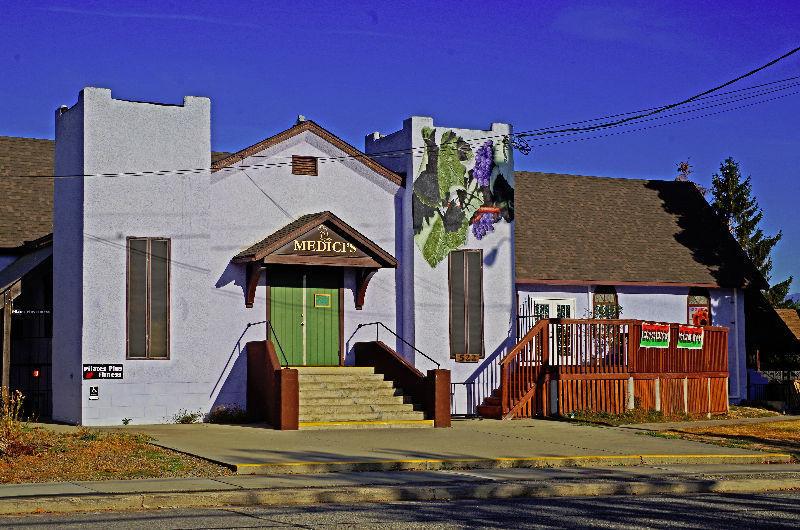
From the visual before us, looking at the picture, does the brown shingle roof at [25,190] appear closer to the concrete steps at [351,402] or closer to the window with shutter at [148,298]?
the window with shutter at [148,298]

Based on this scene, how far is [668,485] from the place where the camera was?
16.3m

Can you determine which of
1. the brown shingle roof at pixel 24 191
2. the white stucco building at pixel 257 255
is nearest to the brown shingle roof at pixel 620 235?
the white stucco building at pixel 257 255

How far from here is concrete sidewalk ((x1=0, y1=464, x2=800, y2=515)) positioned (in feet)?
43.8

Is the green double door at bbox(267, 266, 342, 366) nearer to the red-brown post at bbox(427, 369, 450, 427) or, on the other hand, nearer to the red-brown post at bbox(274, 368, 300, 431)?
the red-brown post at bbox(427, 369, 450, 427)

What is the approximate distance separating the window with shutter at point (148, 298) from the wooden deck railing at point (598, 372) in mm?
7503

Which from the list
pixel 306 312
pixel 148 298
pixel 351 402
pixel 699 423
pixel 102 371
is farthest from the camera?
pixel 699 423

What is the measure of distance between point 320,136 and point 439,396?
21.6 ft

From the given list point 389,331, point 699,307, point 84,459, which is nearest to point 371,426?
point 389,331

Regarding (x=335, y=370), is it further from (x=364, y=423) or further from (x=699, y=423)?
(x=699, y=423)

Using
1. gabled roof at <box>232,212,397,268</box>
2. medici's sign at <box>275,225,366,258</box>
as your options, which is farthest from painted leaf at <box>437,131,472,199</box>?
medici's sign at <box>275,225,366,258</box>

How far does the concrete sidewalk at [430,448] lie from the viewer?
1753cm

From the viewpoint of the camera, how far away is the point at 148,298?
24016mm

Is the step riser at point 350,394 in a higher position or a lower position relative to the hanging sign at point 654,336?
lower

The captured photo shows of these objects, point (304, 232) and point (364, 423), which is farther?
point (304, 232)
